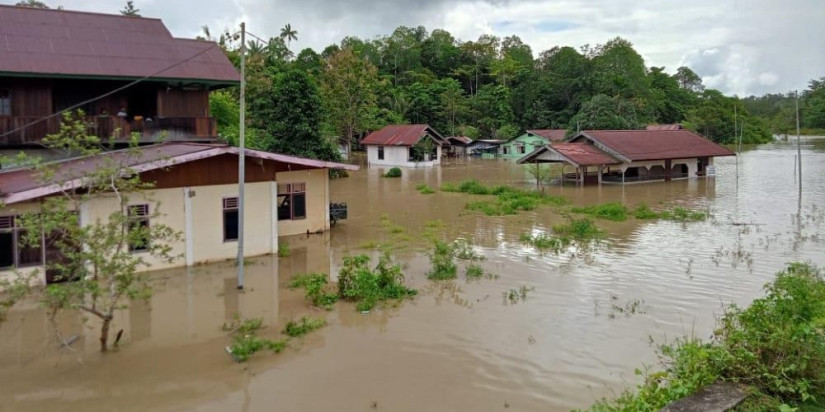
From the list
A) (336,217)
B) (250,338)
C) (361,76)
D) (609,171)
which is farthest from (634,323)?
(361,76)

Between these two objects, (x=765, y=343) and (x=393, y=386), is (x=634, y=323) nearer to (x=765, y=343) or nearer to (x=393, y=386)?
(x=765, y=343)

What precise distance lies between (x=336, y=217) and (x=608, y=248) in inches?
343

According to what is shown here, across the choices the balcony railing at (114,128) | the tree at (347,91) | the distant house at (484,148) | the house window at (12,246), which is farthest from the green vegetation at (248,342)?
the distant house at (484,148)

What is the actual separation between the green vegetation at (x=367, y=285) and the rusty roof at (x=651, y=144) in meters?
23.1

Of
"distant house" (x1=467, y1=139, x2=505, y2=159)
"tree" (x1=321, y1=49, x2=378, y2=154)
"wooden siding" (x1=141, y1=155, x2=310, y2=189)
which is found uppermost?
"tree" (x1=321, y1=49, x2=378, y2=154)

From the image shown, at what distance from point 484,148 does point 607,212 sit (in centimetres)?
3739

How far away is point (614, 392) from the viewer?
7.55 meters

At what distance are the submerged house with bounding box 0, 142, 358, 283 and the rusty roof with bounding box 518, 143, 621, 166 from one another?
17.4 meters

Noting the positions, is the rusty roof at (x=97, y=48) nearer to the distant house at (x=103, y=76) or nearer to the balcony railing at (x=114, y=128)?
the distant house at (x=103, y=76)

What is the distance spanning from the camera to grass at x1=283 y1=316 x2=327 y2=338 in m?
9.73

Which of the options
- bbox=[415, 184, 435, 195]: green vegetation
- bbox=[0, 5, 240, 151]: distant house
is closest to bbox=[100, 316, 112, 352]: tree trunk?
bbox=[0, 5, 240, 151]: distant house

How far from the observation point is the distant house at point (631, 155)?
31797mm

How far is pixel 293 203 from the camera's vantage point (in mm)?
18188

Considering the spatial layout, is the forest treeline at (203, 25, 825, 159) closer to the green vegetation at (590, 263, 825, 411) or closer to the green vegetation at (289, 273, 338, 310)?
the green vegetation at (289, 273, 338, 310)
